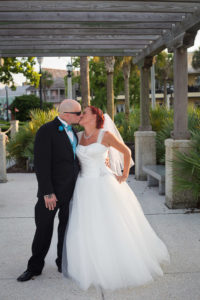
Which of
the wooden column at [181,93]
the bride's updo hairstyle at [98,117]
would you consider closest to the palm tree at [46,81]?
the wooden column at [181,93]

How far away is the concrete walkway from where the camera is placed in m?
3.58

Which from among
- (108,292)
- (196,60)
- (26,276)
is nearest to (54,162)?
(26,276)

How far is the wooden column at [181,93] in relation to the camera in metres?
6.79

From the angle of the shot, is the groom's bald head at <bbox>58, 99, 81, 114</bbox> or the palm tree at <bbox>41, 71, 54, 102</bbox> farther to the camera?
the palm tree at <bbox>41, 71, 54, 102</bbox>

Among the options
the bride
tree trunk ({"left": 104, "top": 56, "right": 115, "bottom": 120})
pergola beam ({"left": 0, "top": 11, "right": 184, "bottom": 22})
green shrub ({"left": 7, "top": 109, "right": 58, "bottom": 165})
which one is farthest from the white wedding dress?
tree trunk ({"left": 104, "top": 56, "right": 115, "bottom": 120})

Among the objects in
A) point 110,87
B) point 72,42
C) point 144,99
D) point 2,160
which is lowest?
point 2,160

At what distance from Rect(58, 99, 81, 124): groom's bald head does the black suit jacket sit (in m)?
0.10

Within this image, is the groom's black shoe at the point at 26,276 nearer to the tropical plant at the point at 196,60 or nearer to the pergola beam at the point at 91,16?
the pergola beam at the point at 91,16

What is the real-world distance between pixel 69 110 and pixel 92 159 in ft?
1.91

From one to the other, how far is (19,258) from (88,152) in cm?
182

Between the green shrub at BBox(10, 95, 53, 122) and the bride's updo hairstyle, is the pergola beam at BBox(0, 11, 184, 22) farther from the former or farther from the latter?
the green shrub at BBox(10, 95, 53, 122)

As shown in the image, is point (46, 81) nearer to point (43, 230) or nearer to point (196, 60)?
point (196, 60)

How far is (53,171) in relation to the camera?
3.79 m

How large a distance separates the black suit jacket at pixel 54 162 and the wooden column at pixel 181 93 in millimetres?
3526
